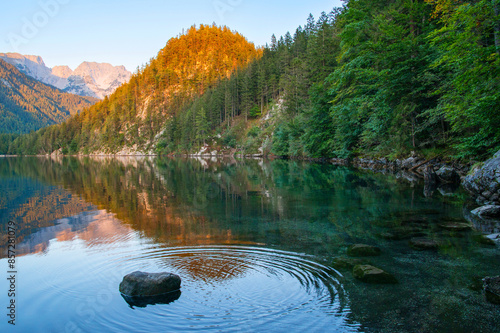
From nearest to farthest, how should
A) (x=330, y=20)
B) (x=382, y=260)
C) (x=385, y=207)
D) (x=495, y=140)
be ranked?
(x=382, y=260) < (x=385, y=207) < (x=495, y=140) < (x=330, y=20)

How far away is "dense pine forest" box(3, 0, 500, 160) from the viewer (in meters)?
14.0

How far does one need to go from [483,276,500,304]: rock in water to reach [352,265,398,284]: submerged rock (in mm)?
1327

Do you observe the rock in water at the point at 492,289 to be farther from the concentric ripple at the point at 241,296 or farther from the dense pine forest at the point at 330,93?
the dense pine forest at the point at 330,93

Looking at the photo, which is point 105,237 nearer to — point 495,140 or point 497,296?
point 497,296

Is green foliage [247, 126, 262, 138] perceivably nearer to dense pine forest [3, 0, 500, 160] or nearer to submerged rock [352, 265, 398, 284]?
dense pine forest [3, 0, 500, 160]

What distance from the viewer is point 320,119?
1596 inches

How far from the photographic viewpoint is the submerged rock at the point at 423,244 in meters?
7.03

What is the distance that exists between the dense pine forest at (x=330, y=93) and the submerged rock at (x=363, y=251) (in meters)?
9.10

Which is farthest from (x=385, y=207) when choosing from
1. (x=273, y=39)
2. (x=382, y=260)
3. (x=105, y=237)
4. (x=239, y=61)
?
(x=239, y=61)

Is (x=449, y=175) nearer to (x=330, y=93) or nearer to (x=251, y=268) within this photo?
(x=330, y=93)

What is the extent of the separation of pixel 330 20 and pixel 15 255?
60497mm

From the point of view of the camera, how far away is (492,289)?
4.72 meters

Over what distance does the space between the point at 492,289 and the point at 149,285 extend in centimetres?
574

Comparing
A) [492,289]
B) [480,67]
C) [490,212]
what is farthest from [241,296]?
[480,67]
